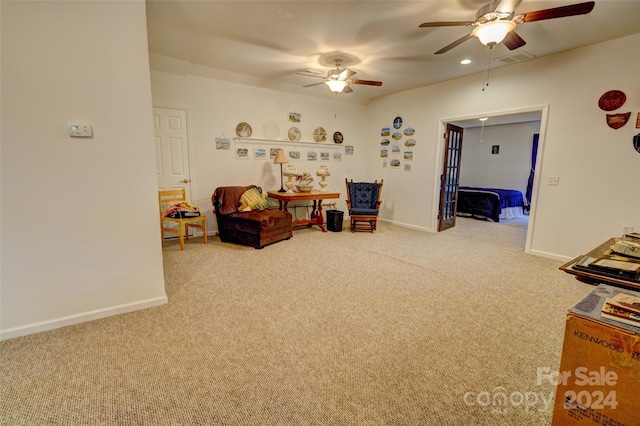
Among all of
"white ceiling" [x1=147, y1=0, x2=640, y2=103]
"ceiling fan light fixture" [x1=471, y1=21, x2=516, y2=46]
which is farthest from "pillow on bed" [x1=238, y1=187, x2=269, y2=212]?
"ceiling fan light fixture" [x1=471, y1=21, x2=516, y2=46]

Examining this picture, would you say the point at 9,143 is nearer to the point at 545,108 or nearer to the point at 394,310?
the point at 394,310

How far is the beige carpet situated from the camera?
1435 millimetres

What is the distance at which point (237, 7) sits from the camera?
2609mm

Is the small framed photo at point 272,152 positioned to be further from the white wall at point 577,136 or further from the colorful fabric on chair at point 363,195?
the white wall at point 577,136

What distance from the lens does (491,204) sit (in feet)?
20.9

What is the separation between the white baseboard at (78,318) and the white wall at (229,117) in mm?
2458

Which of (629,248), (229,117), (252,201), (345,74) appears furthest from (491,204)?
(229,117)

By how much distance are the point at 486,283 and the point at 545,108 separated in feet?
8.15

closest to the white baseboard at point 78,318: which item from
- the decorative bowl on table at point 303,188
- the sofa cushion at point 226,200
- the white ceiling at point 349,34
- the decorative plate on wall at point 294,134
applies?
the sofa cushion at point 226,200

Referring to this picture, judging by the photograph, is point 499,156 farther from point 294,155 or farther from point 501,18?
point 501,18

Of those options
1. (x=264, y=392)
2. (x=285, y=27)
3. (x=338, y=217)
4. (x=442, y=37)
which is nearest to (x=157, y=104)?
(x=285, y=27)

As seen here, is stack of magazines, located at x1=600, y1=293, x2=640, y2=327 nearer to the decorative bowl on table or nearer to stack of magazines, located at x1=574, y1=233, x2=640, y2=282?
stack of magazines, located at x1=574, y1=233, x2=640, y2=282

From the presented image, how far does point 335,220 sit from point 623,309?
14.0ft

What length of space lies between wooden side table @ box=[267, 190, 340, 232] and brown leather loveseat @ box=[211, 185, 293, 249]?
364mm
